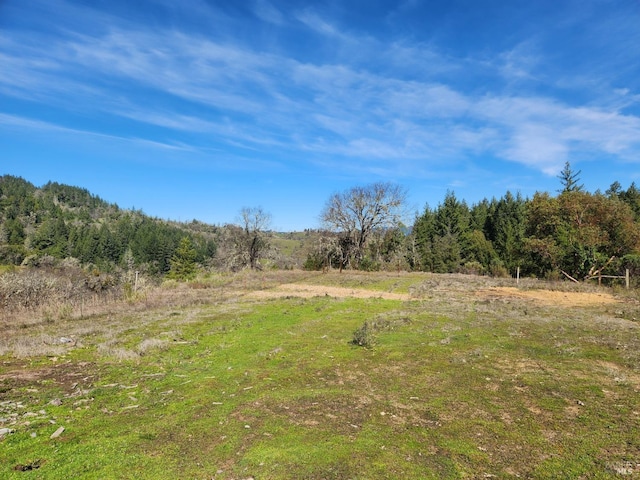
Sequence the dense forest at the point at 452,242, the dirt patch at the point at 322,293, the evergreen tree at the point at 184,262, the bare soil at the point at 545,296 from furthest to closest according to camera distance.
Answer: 1. the evergreen tree at the point at 184,262
2. the dense forest at the point at 452,242
3. the dirt patch at the point at 322,293
4. the bare soil at the point at 545,296

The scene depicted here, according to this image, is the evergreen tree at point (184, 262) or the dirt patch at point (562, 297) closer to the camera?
the dirt patch at point (562, 297)

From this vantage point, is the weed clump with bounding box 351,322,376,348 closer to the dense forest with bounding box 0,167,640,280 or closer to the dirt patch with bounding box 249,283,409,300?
→ the dirt patch with bounding box 249,283,409,300

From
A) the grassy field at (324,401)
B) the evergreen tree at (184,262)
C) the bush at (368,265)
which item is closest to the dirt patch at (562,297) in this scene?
the grassy field at (324,401)

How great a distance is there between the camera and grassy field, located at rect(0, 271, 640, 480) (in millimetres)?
3963

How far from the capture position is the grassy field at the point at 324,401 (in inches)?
156

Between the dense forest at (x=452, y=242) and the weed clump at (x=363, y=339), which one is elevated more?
the dense forest at (x=452, y=242)

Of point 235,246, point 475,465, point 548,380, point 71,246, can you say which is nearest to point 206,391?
point 475,465

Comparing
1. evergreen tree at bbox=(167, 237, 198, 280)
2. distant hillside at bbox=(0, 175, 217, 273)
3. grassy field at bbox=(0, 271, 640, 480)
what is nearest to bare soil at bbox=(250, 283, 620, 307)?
grassy field at bbox=(0, 271, 640, 480)

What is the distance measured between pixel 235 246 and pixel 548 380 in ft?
148

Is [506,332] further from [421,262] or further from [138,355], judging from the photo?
[421,262]

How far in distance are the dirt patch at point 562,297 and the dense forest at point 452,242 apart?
6873 mm

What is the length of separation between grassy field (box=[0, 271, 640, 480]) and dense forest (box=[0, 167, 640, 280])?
18.0 meters

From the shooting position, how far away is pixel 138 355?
8.30 m

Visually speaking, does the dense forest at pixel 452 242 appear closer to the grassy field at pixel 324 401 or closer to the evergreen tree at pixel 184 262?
the evergreen tree at pixel 184 262
